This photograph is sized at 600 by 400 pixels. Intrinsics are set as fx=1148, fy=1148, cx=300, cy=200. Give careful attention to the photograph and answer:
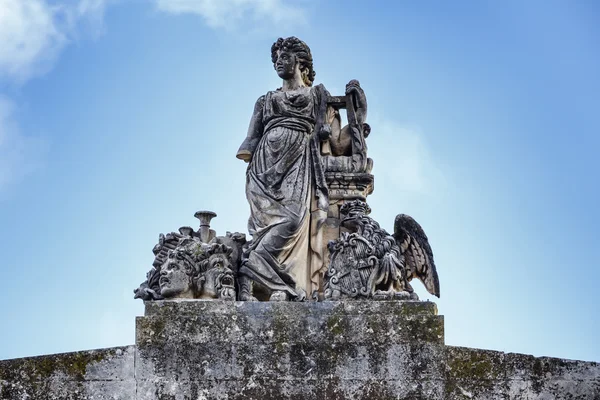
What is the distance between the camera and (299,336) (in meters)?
14.9

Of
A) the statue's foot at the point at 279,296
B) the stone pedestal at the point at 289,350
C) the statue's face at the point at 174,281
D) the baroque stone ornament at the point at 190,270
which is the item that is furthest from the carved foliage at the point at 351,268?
the statue's face at the point at 174,281

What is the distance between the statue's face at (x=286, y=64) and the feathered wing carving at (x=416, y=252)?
285 cm

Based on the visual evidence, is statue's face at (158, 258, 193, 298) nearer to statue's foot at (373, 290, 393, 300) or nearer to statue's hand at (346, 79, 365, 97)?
statue's foot at (373, 290, 393, 300)

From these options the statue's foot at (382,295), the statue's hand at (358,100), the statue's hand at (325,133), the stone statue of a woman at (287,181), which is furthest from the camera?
the statue's hand at (358,100)

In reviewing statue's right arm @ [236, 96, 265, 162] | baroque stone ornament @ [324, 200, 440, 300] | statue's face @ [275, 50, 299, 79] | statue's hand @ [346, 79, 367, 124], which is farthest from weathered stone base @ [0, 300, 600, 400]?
statue's face @ [275, 50, 299, 79]

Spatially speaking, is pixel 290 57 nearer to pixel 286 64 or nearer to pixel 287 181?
pixel 286 64

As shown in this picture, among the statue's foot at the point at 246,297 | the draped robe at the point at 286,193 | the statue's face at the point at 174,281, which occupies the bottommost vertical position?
the statue's foot at the point at 246,297

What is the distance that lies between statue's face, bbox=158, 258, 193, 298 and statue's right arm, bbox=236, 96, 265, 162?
88.6 inches

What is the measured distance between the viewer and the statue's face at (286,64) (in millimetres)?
17219

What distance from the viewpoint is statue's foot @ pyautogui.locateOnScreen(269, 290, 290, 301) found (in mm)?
15402

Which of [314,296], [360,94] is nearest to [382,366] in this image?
[314,296]

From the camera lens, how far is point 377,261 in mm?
15516

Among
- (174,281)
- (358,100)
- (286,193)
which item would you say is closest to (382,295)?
(286,193)

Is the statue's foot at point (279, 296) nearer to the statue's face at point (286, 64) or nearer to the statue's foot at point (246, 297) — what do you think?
the statue's foot at point (246, 297)
